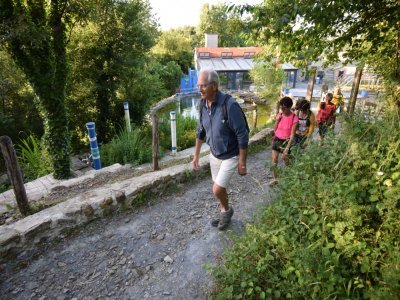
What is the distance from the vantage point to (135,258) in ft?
9.44

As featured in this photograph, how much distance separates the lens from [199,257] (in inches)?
112

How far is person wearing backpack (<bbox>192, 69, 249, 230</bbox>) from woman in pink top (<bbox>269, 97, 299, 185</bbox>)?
110cm

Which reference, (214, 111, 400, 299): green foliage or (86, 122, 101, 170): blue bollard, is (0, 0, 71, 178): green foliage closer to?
(86, 122, 101, 170): blue bollard

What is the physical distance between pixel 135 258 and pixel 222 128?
5.69 feet

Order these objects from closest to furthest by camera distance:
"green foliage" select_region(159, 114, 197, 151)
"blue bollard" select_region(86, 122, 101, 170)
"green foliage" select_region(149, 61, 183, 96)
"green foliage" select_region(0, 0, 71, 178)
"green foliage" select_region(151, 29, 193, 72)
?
"green foliage" select_region(0, 0, 71, 178), "blue bollard" select_region(86, 122, 101, 170), "green foliage" select_region(159, 114, 197, 151), "green foliage" select_region(149, 61, 183, 96), "green foliage" select_region(151, 29, 193, 72)

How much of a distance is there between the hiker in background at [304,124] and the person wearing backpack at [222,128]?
156 centimetres

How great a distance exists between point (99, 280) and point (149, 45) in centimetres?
871

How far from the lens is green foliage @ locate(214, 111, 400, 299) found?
181cm

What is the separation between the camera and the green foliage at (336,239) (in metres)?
1.81

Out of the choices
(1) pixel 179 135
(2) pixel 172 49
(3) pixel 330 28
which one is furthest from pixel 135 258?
(2) pixel 172 49

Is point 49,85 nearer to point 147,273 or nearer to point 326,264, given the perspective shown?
point 147,273

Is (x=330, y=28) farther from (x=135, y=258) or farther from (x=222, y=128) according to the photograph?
(x=135, y=258)

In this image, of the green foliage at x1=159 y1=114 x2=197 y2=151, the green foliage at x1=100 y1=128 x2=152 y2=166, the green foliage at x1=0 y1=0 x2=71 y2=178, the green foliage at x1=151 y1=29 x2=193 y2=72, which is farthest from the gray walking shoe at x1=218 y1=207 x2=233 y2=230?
the green foliage at x1=151 y1=29 x2=193 y2=72

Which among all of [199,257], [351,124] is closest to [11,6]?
[199,257]
